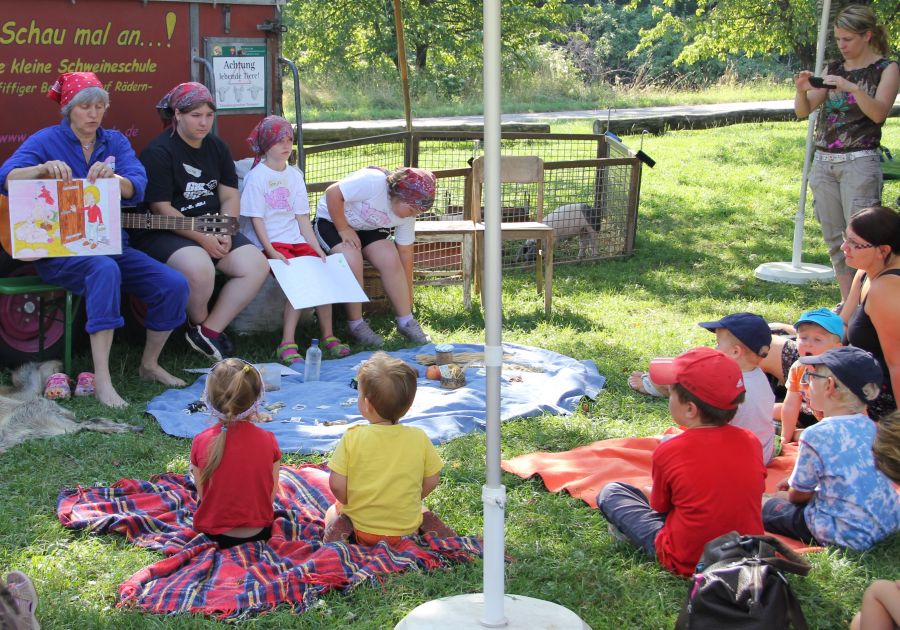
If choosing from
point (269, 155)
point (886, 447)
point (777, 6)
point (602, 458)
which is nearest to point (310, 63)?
point (777, 6)

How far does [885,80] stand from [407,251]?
336 centimetres

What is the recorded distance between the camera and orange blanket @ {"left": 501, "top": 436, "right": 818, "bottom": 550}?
13.9ft

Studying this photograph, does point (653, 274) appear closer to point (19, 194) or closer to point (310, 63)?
point (19, 194)

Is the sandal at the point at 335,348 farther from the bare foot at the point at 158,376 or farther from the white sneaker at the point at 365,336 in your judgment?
the bare foot at the point at 158,376

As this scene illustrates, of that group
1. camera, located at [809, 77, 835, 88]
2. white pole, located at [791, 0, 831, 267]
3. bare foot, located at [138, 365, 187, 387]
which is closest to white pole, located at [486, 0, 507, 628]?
bare foot, located at [138, 365, 187, 387]

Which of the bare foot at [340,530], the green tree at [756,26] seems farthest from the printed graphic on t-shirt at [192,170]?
the green tree at [756,26]

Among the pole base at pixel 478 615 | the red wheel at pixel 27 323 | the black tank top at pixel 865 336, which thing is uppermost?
the black tank top at pixel 865 336

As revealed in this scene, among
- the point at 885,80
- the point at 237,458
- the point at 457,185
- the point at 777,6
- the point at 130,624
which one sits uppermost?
the point at 777,6

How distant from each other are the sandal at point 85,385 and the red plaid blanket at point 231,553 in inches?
51.2

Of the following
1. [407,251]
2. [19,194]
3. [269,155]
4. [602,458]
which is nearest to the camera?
[602,458]

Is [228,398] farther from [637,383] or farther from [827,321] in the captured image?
[637,383]

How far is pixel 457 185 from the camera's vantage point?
8.00 m

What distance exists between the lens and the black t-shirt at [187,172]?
5785 mm

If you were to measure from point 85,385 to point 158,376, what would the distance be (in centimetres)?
42
